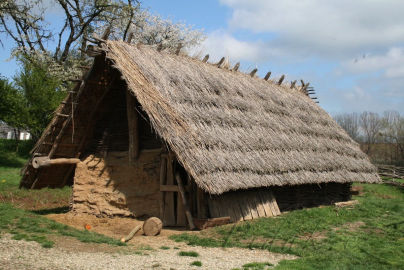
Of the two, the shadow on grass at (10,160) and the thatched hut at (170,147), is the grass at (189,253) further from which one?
the shadow on grass at (10,160)

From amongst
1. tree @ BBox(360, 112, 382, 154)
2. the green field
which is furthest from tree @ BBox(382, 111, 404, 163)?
the green field

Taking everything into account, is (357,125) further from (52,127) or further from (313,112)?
(52,127)

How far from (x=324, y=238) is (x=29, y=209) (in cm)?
944

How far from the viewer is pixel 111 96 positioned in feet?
42.2

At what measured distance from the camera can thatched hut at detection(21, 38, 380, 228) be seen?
10656mm

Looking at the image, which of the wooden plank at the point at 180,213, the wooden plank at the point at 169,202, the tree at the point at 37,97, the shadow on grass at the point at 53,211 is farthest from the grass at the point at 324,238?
the tree at the point at 37,97

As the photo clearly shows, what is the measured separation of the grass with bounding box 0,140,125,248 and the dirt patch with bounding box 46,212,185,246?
0.65 meters

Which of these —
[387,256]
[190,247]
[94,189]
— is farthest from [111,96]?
[387,256]

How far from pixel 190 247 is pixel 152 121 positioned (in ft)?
10.1

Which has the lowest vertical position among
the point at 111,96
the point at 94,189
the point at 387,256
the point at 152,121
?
the point at 387,256

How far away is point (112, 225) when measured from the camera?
11.2 metres

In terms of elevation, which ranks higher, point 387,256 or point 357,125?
point 357,125

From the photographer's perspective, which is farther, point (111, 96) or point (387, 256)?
point (111, 96)

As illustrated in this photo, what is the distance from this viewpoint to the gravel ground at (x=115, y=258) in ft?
21.4
